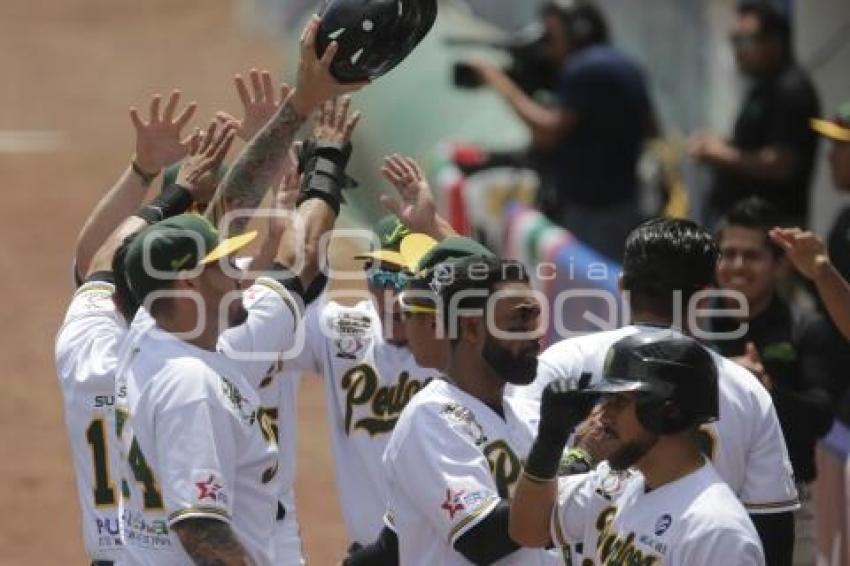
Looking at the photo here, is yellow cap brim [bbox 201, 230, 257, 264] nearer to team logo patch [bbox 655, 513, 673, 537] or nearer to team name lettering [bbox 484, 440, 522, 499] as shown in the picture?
team name lettering [bbox 484, 440, 522, 499]

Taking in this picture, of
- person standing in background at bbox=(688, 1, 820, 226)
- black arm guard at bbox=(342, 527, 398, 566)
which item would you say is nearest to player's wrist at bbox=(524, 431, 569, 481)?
black arm guard at bbox=(342, 527, 398, 566)

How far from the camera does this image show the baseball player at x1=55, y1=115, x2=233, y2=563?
23.0 ft

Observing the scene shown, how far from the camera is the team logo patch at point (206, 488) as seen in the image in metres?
6.02

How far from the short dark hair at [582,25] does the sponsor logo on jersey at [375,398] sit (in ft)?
20.5

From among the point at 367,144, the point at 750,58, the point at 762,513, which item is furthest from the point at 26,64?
the point at 762,513

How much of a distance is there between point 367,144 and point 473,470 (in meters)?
13.0

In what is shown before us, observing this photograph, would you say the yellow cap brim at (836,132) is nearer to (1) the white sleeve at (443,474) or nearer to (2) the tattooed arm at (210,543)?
(1) the white sleeve at (443,474)

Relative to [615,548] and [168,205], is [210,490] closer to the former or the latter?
[615,548]

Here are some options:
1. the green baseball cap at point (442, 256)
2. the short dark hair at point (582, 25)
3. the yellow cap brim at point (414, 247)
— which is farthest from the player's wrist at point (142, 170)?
the short dark hair at point (582, 25)

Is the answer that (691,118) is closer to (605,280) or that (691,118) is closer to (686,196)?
(686,196)

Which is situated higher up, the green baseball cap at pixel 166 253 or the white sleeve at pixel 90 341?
the green baseball cap at pixel 166 253

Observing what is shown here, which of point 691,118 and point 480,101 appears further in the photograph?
point 480,101

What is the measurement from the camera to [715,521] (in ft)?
17.2

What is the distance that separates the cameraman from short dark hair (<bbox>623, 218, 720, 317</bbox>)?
6.27 m
